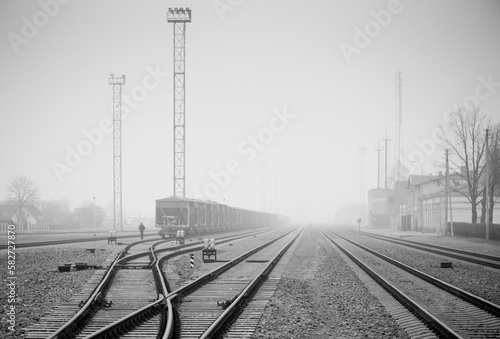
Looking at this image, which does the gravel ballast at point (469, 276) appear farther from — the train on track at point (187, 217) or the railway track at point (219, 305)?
the train on track at point (187, 217)

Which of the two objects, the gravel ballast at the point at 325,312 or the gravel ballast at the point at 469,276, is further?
the gravel ballast at the point at 469,276

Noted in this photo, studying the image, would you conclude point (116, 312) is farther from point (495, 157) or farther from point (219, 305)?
point (495, 157)

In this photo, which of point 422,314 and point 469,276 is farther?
point 469,276

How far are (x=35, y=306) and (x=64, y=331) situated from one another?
11.8 feet

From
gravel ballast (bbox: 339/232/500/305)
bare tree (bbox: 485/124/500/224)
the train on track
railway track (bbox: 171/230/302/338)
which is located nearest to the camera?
railway track (bbox: 171/230/302/338)

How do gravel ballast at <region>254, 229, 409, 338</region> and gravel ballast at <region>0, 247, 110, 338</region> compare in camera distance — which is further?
gravel ballast at <region>0, 247, 110, 338</region>

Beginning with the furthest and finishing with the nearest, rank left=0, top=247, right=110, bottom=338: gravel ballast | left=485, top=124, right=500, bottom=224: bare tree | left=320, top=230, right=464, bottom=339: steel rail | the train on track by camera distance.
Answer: left=485, top=124, right=500, bottom=224: bare tree → the train on track → left=0, top=247, right=110, bottom=338: gravel ballast → left=320, top=230, right=464, bottom=339: steel rail

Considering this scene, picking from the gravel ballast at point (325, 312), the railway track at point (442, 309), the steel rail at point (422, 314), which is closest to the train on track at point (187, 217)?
the gravel ballast at point (325, 312)

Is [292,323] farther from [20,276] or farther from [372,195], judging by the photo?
[372,195]

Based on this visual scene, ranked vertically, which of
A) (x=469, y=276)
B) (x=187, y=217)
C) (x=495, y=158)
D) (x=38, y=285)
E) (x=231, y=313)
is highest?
(x=495, y=158)

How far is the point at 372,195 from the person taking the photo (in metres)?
113

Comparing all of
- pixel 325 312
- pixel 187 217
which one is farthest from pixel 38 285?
pixel 187 217

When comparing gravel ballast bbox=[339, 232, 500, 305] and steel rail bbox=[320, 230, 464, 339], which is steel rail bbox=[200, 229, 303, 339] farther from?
gravel ballast bbox=[339, 232, 500, 305]

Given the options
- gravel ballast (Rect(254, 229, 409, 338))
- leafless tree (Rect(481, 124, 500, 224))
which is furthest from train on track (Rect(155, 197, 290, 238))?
leafless tree (Rect(481, 124, 500, 224))
